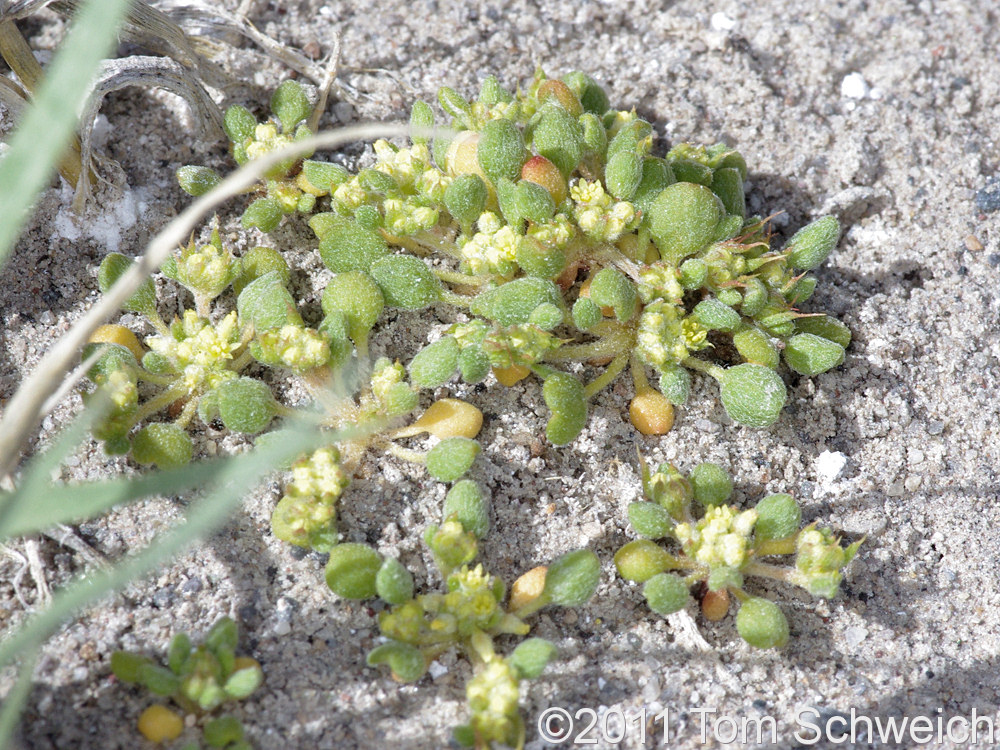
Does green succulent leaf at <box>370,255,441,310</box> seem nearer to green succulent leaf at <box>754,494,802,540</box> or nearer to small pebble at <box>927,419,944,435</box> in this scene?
green succulent leaf at <box>754,494,802,540</box>

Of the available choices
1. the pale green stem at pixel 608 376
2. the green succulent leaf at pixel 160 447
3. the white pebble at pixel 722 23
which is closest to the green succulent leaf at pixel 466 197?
the pale green stem at pixel 608 376

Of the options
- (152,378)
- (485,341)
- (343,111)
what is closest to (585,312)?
(485,341)

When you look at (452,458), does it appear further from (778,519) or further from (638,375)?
(778,519)

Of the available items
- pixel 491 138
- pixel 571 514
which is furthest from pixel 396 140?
pixel 571 514

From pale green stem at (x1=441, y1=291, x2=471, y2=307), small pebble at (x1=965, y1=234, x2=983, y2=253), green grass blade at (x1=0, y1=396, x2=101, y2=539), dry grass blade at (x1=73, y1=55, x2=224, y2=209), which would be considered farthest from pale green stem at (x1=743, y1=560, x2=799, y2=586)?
dry grass blade at (x1=73, y1=55, x2=224, y2=209)

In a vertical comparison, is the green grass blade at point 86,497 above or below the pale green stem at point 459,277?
above

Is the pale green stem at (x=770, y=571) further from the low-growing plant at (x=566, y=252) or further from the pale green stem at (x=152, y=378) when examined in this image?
the pale green stem at (x=152, y=378)

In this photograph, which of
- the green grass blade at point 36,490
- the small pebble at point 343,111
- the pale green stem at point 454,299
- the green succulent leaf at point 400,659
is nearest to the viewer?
the green grass blade at point 36,490

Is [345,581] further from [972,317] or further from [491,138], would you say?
[972,317]
